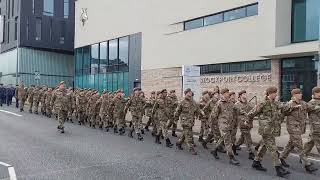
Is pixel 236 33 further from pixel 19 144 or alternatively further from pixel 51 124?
pixel 19 144

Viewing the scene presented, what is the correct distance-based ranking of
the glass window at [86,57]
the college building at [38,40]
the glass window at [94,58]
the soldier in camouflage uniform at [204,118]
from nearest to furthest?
the soldier in camouflage uniform at [204,118]
the glass window at [94,58]
the glass window at [86,57]
the college building at [38,40]

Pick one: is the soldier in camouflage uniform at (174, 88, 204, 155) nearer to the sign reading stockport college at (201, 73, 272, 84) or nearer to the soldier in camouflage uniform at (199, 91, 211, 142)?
the soldier in camouflage uniform at (199, 91, 211, 142)

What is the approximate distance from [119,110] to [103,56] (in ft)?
85.2

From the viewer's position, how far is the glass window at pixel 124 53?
39.7 metres

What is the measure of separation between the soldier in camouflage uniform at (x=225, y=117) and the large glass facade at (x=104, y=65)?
88.0 feet

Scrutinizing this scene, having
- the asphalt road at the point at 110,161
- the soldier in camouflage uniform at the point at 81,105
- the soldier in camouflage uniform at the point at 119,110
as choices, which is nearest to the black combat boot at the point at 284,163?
the asphalt road at the point at 110,161

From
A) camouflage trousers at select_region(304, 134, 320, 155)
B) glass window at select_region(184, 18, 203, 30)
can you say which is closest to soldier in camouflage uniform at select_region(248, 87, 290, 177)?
camouflage trousers at select_region(304, 134, 320, 155)

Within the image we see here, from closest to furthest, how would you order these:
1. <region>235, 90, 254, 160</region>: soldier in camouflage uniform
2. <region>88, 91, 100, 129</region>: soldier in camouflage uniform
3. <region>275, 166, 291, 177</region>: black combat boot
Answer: <region>275, 166, 291, 177</region>: black combat boot → <region>235, 90, 254, 160</region>: soldier in camouflage uniform → <region>88, 91, 100, 129</region>: soldier in camouflage uniform

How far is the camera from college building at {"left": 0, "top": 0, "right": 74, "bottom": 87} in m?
58.5

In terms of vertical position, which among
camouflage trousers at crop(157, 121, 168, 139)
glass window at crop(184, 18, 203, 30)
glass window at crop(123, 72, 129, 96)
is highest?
glass window at crop(184, 18, 203, 30)

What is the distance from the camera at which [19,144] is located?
593 inches

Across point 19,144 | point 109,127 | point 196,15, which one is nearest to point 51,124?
point 109,127

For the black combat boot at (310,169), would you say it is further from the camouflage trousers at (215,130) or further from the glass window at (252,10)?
the glass window at (252,10)

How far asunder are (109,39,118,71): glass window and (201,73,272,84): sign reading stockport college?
576 inches
